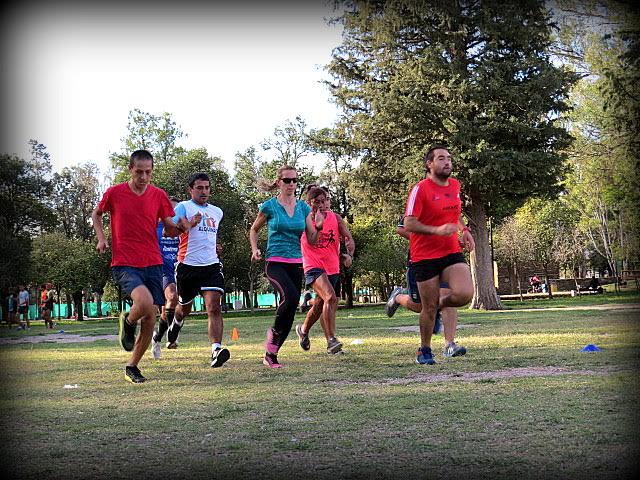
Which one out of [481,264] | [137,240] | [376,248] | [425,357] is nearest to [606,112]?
[481,264]

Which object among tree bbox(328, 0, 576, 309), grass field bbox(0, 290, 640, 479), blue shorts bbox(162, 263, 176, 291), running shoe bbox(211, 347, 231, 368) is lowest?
grass field bbox(0, 290, 640, 479)

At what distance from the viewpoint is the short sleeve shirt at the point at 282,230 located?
31.8 feet

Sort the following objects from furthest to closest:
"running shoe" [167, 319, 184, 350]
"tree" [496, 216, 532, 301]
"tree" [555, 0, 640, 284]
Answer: "tree" [496, 216, 532, 301], "running shoe" [167, 319, 184, 350], "tree" [555, 0, 640, 284]

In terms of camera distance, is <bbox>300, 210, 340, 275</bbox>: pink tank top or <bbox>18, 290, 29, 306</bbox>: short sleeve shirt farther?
<bbox>18, 290, 29, 306</bbox>: short sleeve shirt

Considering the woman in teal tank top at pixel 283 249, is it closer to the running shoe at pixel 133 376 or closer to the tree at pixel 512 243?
the running shoe at pixel 133 376

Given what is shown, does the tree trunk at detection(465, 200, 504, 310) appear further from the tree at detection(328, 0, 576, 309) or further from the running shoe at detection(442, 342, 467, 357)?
the running shoe at detection(442, 342, 467, 357)

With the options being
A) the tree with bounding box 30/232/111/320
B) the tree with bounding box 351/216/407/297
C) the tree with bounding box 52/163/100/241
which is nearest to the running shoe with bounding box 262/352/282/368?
the tree with bounding box 351/216/407/297

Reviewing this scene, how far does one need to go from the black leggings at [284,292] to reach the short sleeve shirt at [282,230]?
137 mm

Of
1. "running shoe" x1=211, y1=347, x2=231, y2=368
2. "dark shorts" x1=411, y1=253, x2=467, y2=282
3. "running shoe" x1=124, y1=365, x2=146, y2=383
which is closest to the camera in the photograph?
"running shoe" x1=124, y1=365, x2=146, y2=383

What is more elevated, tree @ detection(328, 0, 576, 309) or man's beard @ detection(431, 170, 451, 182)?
tree @ detection(328, 0, 576, 309)

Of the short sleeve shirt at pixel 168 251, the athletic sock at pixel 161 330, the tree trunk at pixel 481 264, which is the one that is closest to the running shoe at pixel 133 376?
the athletic sock at pixel 161 330

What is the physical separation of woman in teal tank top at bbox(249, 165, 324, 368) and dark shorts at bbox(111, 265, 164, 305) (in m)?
1.41

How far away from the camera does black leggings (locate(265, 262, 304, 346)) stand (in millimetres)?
→ 9445

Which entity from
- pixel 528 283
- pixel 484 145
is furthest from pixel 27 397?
pixel 528 283
